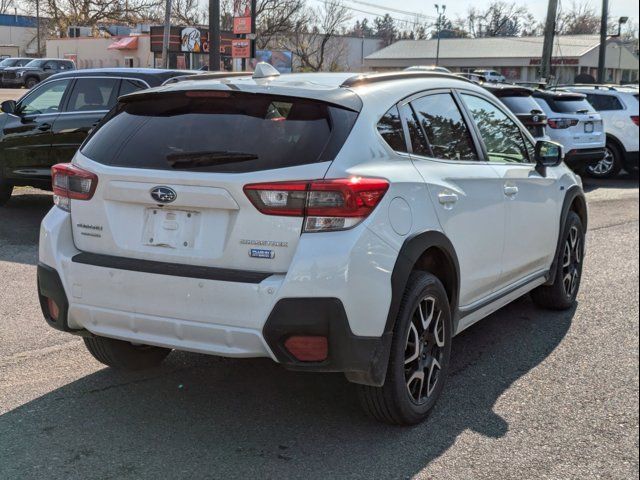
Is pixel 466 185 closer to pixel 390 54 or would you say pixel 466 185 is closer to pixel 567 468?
pixel 567 468

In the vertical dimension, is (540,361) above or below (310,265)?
below

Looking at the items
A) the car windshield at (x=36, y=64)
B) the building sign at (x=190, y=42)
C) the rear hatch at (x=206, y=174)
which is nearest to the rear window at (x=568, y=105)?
the rear hatch at (x=206, y=174)

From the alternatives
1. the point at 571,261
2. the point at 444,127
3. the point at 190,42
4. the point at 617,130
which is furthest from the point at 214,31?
the point at 190,42

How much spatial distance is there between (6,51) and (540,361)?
98.1 m

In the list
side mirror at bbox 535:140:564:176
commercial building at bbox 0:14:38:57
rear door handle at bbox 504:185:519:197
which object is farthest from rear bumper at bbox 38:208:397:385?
commercial building at bbox 0:14:38:57

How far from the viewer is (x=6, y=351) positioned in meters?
5.03

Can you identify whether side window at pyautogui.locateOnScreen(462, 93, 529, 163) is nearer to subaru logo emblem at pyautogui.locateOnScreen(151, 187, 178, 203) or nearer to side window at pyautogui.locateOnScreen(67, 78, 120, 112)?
subaru logo emblem at pyautogui.locateOnScreen(151, 187, 178, 203)

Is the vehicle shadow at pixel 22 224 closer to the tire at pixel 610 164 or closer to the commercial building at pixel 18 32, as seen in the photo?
the tire at pixel 610 164

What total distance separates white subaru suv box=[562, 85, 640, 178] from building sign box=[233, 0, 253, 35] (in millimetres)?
10927

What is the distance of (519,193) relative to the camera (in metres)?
5.14

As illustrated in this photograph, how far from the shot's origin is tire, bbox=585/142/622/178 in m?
16.5

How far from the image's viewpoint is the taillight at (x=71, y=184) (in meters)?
3.93

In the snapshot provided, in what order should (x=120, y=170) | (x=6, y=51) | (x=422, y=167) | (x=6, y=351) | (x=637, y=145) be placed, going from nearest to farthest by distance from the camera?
(x=120, y=170) < (x=422, y=167) < (x=6, y=351) < (x=637, y=145) < (x=6, y=51)

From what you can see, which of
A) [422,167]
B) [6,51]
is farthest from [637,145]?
[6,51]
